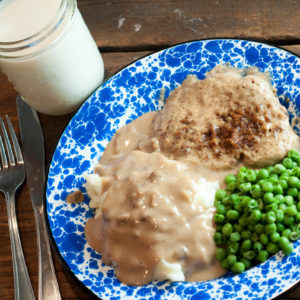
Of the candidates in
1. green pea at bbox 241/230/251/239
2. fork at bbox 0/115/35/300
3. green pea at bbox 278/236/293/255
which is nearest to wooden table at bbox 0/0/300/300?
fork at bbox 0/115/35/300

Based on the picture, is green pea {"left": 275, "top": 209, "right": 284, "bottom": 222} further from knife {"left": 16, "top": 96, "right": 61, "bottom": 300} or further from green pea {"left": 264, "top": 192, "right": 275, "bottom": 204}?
knife {"left": 16, "top": 96, "right": 61, "bottom": 300}

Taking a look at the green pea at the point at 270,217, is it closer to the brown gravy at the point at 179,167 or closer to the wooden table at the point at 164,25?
A: the brown gravy at the point at 179,167

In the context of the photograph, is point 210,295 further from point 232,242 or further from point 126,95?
point 126,95

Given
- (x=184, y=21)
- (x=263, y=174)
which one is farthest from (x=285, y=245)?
(x=184, y=21)

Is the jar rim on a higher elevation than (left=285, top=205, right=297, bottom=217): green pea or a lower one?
higher

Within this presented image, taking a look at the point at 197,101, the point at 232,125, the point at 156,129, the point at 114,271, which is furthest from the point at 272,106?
the point at 114,271

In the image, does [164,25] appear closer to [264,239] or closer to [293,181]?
[293,181]
